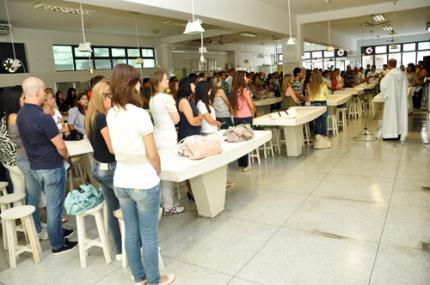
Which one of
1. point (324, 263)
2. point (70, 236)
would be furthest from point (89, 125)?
point (324, 263)

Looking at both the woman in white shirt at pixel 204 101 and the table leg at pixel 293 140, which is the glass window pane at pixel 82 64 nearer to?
the table leg at pixel 293 140

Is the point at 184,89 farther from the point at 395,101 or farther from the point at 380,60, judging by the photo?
the point at 380,60

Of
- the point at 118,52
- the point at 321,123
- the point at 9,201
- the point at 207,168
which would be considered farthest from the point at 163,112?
the point at 118,52

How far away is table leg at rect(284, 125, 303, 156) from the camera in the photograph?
19.6 ft

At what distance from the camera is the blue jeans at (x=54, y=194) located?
302 cm

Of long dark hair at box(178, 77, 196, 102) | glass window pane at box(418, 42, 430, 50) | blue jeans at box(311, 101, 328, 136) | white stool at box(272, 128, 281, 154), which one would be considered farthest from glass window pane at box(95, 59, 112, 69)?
glass window pane at box(418, 42, 430, 50)

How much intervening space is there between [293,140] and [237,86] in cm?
153

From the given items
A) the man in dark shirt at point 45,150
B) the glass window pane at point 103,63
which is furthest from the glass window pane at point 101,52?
the man in dark shirt at point 45,150

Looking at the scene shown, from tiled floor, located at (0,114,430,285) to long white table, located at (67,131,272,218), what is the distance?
7.1 inches

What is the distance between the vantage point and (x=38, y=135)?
113 inches

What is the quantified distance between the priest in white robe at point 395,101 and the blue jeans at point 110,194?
225 inches

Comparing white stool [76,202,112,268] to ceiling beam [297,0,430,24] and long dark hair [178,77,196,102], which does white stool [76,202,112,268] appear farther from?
ceiling beam [297,0,430,24]

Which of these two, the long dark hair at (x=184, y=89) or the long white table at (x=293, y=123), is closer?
the long dark hair at (x=184, y=89)

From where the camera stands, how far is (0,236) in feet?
12.3
